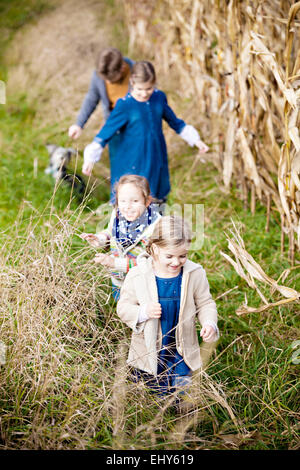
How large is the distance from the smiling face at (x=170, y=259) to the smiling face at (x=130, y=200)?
0.36 metres

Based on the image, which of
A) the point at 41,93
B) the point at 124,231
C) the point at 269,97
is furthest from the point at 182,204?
the point at 41,93

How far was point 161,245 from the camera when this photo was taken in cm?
185

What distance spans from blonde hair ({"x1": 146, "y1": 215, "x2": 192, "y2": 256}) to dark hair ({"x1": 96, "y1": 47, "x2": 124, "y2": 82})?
1.91 meters

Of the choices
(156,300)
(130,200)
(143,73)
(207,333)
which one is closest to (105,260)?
(130,200)

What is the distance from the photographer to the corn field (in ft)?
8.43

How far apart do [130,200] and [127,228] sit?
A: 15 cm

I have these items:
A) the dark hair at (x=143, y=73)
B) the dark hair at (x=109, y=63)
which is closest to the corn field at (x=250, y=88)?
the dark hair at (x=143, y=73)

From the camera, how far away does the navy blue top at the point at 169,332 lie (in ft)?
6.25

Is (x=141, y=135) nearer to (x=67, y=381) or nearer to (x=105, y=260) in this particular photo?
(x=105, y=260)

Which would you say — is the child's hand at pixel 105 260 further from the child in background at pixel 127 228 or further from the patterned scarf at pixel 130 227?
the patterned scarf at pixel 130 227

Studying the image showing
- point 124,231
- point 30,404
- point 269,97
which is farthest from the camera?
point 269,97

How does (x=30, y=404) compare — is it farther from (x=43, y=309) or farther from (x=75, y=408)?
(x=43, y=309)

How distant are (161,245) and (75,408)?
2.25ft

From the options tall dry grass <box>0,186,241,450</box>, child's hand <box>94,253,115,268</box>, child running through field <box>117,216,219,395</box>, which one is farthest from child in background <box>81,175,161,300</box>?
child running through field <box>117,216,219,395</box>
